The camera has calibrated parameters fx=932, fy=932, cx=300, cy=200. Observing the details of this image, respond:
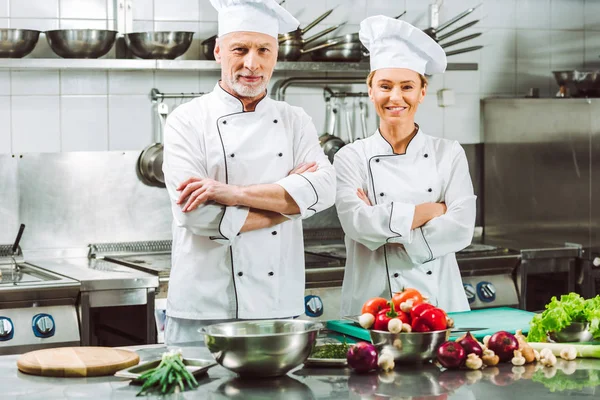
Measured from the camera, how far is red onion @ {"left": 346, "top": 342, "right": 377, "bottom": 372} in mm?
2068

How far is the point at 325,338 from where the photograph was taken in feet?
7.93

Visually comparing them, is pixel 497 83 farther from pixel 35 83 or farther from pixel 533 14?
pixel 35 83

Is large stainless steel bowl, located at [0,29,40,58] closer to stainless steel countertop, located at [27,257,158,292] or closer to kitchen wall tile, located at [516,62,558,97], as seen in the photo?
stainless steel countertop, located at [27,257,158,292]

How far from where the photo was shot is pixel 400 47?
3.06m

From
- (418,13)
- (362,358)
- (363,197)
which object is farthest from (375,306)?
(418,13)

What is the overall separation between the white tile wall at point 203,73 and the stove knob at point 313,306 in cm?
118

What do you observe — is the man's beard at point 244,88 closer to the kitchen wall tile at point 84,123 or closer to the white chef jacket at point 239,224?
the white chef jacket at point 239,224

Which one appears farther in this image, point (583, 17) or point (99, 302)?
point (583, 17)

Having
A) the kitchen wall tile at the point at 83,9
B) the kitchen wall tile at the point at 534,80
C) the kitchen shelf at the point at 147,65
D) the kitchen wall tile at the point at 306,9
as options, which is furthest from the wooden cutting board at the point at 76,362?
the kitchen wall tile at the point at 534,80

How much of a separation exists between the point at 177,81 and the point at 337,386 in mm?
2793

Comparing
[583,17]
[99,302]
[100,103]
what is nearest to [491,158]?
[583,17]

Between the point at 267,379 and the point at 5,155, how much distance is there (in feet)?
8.64

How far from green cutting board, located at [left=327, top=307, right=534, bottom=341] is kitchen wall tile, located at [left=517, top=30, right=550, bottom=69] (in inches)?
110

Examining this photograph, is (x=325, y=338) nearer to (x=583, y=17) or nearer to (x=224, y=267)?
(x=224, y=267)
